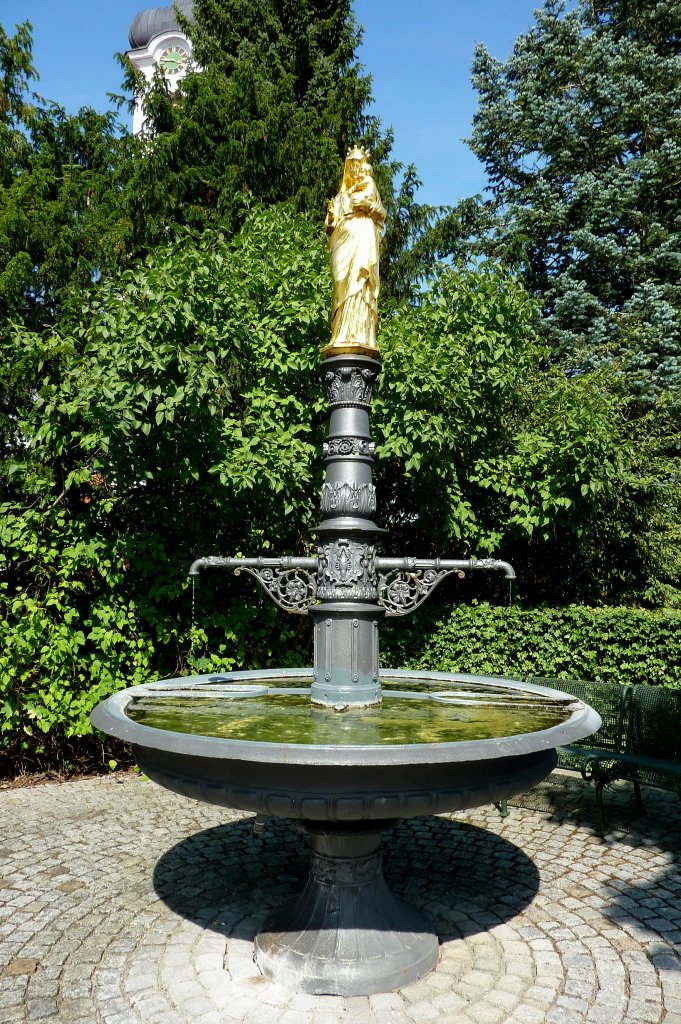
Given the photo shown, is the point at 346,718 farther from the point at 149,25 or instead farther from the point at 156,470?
the point at 149,25

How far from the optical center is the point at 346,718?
13.2 ft

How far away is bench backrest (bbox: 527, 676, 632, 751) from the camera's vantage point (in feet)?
21.5

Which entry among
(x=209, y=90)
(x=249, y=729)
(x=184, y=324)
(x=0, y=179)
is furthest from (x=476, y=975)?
(x=209, y=90)

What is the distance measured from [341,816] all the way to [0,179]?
25.8 feet

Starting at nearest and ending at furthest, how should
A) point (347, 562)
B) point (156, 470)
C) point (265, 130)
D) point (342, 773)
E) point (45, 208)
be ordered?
point (342, 773) → point (347, 562) → point (156, 470) → point (45, 208) → point (265, 130)

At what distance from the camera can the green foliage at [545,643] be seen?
26.4 feet

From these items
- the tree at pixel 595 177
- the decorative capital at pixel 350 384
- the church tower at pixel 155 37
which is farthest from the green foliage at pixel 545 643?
the church tower at pixel 155 37

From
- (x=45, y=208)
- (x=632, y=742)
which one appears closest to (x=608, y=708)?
(x=632, y=742)

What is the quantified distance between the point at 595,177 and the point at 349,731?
1478 cm

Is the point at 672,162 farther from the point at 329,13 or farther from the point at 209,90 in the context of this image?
the point at 209,90

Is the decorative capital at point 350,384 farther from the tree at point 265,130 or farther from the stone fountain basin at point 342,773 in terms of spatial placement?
the tree at point 265,130

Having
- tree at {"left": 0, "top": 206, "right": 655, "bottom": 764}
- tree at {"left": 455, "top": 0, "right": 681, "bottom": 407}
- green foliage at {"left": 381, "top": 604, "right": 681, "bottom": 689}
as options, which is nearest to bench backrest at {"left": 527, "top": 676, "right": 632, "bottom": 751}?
green foliage at {"left": 381, "top": 604, "right": 681, "bottom": 689}

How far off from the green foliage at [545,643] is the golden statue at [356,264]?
4847 millimetres

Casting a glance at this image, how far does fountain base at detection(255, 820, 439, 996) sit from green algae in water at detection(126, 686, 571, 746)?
Answer: 538 millimetres
